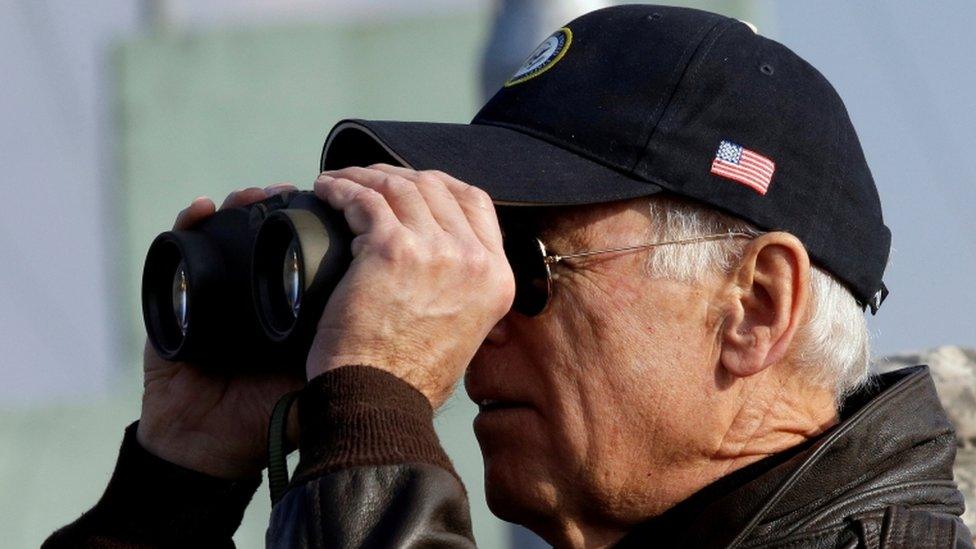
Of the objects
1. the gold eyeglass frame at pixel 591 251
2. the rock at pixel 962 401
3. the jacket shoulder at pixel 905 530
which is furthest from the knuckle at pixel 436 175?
the rock at pixel 962 401

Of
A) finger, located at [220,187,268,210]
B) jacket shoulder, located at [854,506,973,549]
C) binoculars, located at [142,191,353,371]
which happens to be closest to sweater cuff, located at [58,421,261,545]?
binoculars, located at [142,191,353,371]

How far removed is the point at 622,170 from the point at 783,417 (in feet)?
1.26

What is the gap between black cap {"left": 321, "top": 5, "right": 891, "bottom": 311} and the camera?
6.68 feet

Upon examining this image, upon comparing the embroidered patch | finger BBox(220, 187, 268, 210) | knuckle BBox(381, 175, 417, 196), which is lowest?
finger BBox(220, 187, 268, 210)

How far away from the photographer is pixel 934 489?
1.99 m

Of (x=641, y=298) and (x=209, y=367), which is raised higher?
(x=641, y=298)

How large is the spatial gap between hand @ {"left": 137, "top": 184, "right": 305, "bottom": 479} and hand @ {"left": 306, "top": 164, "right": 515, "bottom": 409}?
0.43m

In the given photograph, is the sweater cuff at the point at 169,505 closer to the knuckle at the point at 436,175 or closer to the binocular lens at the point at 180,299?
the binocular lens at the point at 180,299

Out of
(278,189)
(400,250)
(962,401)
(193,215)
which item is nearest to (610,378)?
(400,250)

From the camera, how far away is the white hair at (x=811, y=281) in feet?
6.73

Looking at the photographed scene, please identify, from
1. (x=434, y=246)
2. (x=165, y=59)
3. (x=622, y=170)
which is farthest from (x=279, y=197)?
(x=165, y=59)

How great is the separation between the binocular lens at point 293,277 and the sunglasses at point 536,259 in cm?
31

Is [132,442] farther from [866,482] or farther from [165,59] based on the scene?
[165,59]

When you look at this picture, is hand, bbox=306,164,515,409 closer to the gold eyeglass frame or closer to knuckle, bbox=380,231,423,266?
knuckle, bbox=380,231,423,266
